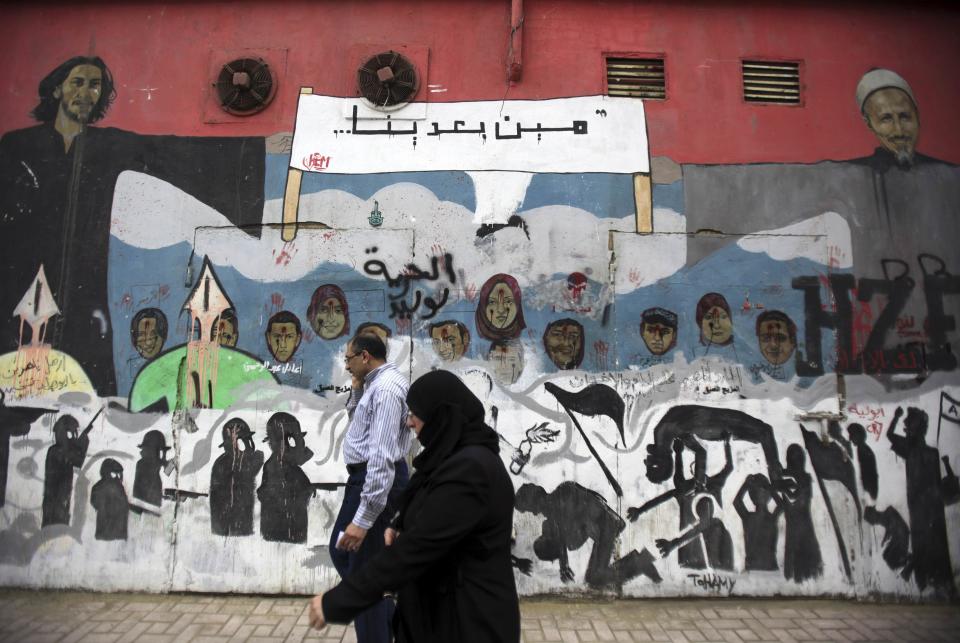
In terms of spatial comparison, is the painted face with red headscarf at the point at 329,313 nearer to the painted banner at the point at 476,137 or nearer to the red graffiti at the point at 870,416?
the painted banner at the point at 476,137

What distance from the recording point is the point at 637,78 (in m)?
5.01

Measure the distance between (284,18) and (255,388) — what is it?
10.4 feet

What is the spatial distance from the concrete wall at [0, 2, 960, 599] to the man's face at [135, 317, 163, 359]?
18 mm

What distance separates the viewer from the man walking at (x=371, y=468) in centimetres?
308

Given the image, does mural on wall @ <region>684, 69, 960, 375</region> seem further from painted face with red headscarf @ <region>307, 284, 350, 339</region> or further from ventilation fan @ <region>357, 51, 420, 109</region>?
painted face with red headscarf @ <region>307, 284, 350, 339</region>

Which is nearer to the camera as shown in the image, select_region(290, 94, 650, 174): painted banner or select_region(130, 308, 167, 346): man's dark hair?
select_region(130, 308, 167, 346): man's dark hair

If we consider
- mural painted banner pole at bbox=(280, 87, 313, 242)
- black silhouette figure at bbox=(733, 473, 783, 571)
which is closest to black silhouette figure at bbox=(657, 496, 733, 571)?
black silhouette figure at bbox=(733, 473, 783, 571)

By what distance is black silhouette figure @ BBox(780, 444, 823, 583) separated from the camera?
4445 millimetres

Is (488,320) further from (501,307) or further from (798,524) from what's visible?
(798,524)

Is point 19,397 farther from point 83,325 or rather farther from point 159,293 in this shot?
point 159,293

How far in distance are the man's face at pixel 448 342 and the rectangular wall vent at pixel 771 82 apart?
319cm

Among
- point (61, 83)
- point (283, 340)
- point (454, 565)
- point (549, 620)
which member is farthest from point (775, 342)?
point (61, 83)

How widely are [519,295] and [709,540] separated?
7.77ft

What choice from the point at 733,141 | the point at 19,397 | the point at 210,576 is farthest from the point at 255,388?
the point at 733,141
